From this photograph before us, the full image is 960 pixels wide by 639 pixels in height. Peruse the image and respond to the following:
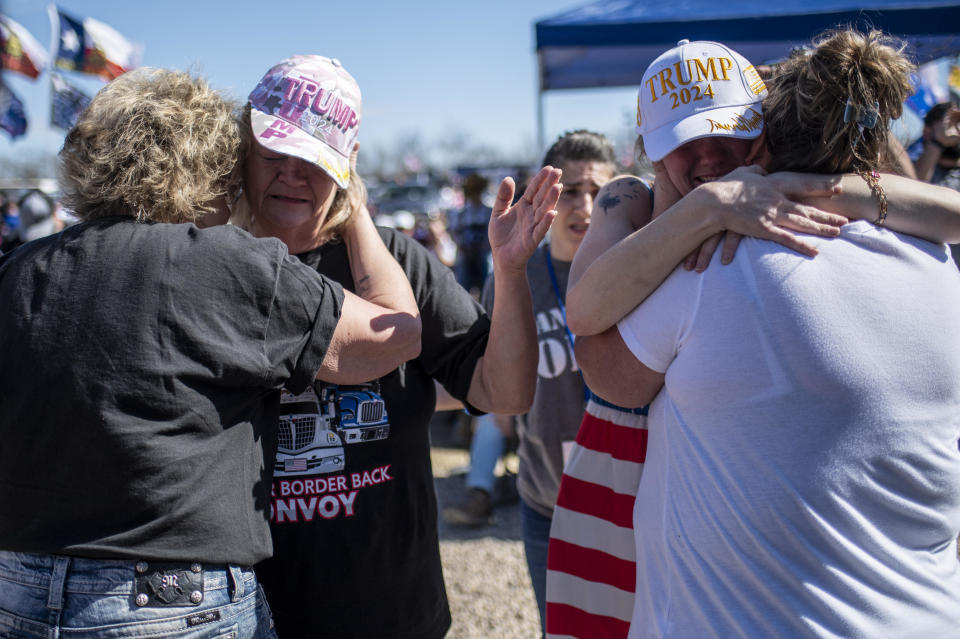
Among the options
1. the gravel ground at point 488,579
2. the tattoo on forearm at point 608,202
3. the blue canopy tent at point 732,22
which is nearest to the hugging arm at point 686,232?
the tattoo on forearm at point 608,202

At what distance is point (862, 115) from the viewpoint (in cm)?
121

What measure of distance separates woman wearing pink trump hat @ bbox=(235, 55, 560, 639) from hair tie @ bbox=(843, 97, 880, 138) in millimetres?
572

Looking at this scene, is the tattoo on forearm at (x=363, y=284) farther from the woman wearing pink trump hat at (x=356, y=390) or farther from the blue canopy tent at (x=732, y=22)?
the blue canopy tent at (x=732, y=22)

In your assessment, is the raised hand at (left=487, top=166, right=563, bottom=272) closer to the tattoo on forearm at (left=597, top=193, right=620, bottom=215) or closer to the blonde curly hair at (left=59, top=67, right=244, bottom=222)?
the tattoo on forearm at (left=597, top=193, right=620, bottom=215)

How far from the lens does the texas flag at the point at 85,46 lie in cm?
707

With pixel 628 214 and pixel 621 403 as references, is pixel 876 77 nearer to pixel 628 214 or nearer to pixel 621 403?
pixel 628 214

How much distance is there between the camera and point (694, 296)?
47.2 inches

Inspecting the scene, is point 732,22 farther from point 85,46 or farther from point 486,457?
point 85,46

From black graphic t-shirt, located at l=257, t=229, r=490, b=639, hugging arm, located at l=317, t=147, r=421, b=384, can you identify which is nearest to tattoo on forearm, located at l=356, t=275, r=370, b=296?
hugging arm, located at l=317, t=147, r=421, b=384

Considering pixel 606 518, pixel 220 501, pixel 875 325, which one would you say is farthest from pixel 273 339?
pixel 875 325

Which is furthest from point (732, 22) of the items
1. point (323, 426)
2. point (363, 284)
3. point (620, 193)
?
point (323, 426)

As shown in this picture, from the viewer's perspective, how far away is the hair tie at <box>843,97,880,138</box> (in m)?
1.20

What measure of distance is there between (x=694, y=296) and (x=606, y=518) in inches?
25.1

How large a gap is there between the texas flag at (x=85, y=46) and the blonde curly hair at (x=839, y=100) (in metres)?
7.31
